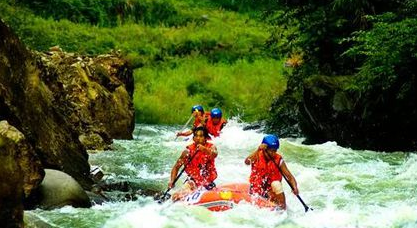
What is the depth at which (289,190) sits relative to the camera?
10438 mm

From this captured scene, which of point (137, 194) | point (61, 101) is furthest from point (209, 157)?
point (61, 101)

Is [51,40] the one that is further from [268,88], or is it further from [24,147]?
[24,147]

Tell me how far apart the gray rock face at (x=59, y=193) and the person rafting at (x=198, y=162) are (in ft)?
4.83

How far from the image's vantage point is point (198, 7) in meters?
37.5

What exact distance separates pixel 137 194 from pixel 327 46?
365 inches

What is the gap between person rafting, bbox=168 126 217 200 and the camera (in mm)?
9188

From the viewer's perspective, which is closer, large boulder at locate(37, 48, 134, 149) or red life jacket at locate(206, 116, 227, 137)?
large boulder at locate(37, 48, 134, 149)

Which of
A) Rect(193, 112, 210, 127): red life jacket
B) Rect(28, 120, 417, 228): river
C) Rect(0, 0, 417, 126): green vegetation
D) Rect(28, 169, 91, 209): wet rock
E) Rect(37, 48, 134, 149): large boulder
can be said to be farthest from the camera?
Rect(37, 48, 134, 149): large boulder

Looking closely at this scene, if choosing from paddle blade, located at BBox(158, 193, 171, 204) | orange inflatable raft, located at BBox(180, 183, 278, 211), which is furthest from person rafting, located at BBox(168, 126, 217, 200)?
orange inflatable raft, located at BBox(180, 183, 278, 211)

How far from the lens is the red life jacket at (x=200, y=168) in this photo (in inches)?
365

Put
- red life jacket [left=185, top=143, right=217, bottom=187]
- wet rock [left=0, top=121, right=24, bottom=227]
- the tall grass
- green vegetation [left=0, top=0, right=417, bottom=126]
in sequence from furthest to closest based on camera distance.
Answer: the tall grass
green vegetation [left=0, top=0, right=417, bottom=126]
red life jacket [left=185, top=143, right=217, bottom=187]
wet rock [left=0, top=121, right=24, bottom=227]

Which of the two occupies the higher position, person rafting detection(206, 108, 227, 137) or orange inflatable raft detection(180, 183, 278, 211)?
orange inflatable raft detection(180, 183, 278, 211)

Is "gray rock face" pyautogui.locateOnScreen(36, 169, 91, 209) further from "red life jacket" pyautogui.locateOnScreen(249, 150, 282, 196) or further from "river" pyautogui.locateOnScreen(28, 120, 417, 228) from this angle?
"red life jacket" pyautogui.locateOnScreen(249, 150, 282, 196)

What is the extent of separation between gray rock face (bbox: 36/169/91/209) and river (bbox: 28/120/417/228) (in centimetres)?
15
